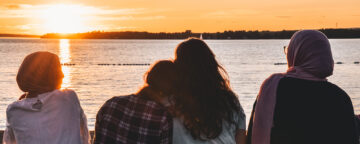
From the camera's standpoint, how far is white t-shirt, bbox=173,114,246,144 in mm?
2869

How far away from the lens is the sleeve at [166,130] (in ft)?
9.21

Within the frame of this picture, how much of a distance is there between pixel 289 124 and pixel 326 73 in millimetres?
463

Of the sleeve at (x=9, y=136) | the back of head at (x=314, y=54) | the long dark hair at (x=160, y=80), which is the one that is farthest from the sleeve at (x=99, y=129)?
the back of head at (x=314, y=54)

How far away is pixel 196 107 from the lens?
9.30ft

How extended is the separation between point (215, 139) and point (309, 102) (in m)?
0.78

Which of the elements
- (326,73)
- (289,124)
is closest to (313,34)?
(326,73)

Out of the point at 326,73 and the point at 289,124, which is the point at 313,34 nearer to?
the point at 326,73

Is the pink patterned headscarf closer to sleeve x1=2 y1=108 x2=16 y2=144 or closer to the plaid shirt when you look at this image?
the plaid shirt

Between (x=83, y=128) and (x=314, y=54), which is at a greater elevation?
(x=314, y=54)

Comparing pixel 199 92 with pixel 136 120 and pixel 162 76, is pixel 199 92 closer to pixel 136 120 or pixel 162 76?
pixel 162 76

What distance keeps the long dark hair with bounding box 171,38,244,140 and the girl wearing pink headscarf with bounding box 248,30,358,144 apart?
1.67 ft

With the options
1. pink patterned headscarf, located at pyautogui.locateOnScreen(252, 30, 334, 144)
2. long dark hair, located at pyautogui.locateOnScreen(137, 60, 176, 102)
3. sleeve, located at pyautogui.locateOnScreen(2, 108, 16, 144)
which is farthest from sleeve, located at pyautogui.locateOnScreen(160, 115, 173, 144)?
sleeve, located at pyautogui.locateOnScreen(2, 108, 16, 144)

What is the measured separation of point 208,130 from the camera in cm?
288

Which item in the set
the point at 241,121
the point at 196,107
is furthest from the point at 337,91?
the point at 196,107
